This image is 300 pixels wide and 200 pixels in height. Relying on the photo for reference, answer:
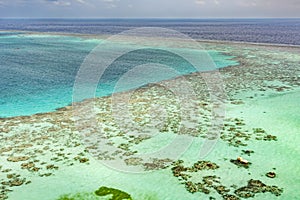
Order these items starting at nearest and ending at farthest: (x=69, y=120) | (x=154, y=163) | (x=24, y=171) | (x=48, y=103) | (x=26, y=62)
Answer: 1. (x=24, y=171)
2. (x=154, y=163)
3. (x=69, y=120)
4. (x=48, y=103)
5. (x=26, y=62)

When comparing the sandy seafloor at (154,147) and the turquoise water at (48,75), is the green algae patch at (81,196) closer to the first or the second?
the sandy seafloor at (154,147)

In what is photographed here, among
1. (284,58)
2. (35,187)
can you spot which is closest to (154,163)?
(35,187)

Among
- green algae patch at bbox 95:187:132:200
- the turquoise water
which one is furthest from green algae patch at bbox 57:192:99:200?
the turquoise water

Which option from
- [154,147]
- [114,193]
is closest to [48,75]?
[154,147]

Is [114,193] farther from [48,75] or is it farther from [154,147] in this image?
[48,75]

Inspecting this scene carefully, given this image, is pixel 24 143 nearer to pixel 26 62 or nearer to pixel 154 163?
pixel 154 163
